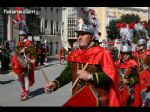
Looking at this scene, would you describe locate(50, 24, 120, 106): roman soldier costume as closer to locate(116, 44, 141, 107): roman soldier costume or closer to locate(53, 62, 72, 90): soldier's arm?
locate(53, 62, 72, 90): soldier's arm

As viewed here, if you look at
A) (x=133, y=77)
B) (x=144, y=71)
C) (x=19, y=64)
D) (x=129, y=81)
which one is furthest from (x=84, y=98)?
(x=19, y=64)

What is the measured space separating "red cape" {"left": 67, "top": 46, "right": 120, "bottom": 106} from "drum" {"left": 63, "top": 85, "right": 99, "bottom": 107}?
257 mm

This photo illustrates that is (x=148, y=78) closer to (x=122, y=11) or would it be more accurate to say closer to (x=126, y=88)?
(x=126, y=88)

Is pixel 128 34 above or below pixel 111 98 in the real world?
above

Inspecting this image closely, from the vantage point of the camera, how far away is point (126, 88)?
26.4 feet

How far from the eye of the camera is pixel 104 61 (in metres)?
5.70

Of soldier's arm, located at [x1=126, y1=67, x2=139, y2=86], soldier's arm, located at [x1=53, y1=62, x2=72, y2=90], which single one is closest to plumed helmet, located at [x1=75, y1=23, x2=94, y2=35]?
soldier's arm, located at [x1=53, y1=62, x2=72, y2=90]

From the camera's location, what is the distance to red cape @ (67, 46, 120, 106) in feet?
18.5

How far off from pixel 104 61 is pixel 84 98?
0.52 meters

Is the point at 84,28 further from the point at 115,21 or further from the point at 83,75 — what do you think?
the point at 115,21

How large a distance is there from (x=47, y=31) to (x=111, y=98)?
175 ft

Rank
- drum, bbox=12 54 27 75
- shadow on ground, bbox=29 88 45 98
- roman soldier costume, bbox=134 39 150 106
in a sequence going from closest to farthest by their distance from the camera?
roman soldier costume, bbox=134 39 150 106, drum, bbox=12 54 27 75, shadow on ground, bbox=29 88 45 98

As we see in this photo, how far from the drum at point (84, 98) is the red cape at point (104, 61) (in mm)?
257
